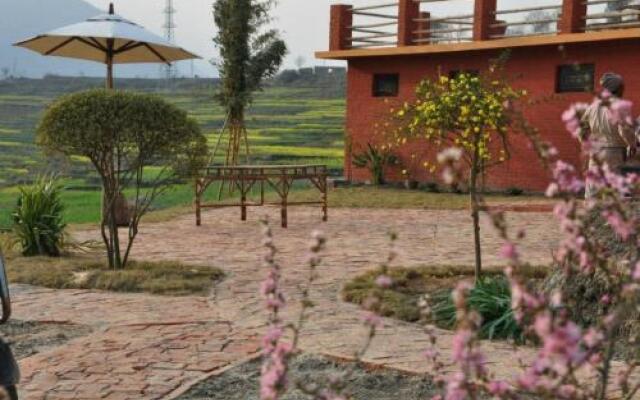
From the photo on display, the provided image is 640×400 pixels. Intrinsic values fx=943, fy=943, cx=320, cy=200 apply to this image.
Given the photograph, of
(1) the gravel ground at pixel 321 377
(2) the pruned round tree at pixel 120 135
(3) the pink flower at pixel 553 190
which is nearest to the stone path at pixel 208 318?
(1) the gravel ground at pixel 321 377

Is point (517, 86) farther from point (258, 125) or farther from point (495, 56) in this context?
point (258, 125)

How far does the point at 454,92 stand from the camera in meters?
7.93

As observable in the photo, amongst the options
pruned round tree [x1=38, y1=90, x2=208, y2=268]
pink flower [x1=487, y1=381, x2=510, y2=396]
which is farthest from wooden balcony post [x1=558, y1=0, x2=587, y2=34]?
pink flower [x1=487, y1=381, x2=510, y2=396]

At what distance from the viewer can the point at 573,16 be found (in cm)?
1795

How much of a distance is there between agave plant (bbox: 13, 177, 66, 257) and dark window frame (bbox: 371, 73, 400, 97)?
12.1m

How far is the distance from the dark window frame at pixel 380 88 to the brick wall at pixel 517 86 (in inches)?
3.7

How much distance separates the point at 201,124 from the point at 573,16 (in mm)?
8899

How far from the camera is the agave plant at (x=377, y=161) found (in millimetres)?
21047

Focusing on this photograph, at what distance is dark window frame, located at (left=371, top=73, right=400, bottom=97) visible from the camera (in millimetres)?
21375

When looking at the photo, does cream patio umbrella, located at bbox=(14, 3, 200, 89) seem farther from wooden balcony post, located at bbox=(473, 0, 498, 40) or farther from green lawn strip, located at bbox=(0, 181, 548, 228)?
wooden balcony post, located at bbox=(473, 0, 498, 40)

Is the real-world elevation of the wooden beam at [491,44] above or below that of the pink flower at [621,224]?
above

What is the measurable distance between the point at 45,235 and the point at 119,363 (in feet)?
16.8

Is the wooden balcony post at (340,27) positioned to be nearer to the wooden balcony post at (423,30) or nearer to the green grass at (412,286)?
the wooden balcony post at (423,30)

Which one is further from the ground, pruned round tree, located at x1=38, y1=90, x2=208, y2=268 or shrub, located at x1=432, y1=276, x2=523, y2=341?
pruned round tree, located at x1=38, y1=90, x2=208, y2=268
